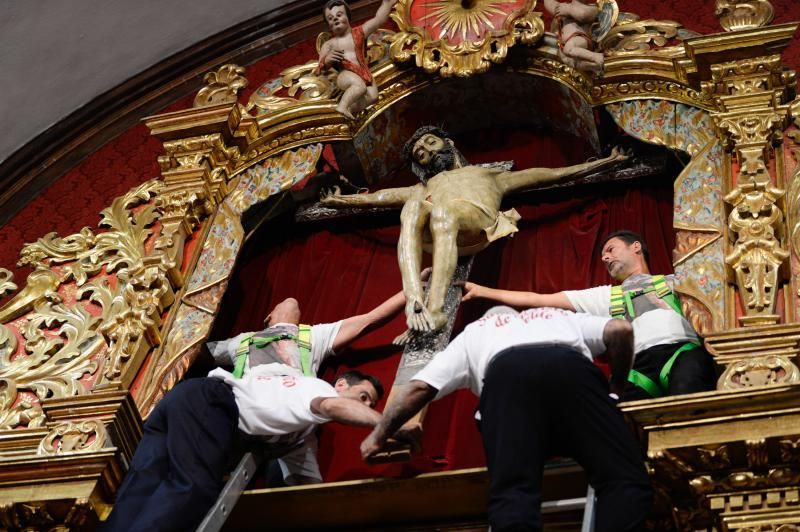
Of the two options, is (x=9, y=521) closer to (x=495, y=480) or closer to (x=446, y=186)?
(x=495, y=480)

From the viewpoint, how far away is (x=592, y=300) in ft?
24.7

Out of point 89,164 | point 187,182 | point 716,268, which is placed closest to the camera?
point 716,268

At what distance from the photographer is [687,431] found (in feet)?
20.3

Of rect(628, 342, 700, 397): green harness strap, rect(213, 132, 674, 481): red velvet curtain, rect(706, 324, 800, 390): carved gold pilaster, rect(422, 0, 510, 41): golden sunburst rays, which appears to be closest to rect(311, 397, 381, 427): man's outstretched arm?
rect(213, 132, 674, 481): red velvet curtain

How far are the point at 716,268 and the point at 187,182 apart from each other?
11.0ft

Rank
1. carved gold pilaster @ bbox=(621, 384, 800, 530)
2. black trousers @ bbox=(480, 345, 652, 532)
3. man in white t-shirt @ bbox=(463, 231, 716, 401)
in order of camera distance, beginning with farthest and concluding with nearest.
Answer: man in white t-shirt @ bbox=(463, 231, 716, 401) < carved gold pilaster @ bbox=(621, 384, 800, 530) < black trousers @ bbox=(480, 345, 652, 532)

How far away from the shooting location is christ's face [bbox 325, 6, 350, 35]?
947 cm

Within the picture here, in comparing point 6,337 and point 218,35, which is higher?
→ point 218,35

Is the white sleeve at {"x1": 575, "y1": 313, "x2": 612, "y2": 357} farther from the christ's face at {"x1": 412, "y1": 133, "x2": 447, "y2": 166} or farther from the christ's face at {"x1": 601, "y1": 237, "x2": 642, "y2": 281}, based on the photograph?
the christ's face at {"x1": 412, "y1": 133, "x2": 447, "y2": 166}

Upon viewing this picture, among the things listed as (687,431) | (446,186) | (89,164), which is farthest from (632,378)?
(89,164)

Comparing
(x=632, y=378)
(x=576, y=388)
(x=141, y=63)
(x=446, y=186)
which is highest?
(x=141, y=63)

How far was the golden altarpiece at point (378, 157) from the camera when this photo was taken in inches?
244

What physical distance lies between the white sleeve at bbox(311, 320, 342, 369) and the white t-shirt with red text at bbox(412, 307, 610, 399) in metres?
1.49

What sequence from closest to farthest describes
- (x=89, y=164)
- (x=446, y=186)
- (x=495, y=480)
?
(x=495, y=480), (x=446, y=186), (x=89, y=164)
